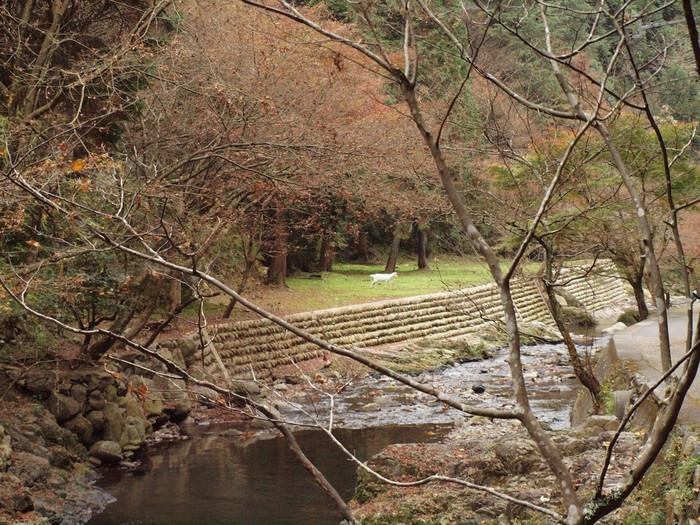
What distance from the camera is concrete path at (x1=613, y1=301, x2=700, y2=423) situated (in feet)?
21.9

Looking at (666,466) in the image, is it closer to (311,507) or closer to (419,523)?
(419,523)

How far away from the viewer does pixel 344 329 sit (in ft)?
59.9

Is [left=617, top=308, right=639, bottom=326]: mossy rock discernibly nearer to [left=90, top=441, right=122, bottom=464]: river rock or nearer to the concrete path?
the concrete path

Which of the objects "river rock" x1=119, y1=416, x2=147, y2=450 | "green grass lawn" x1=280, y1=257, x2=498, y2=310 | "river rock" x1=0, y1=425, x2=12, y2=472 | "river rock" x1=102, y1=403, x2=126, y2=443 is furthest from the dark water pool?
"green grass lawn" x1=280, y1=257, x2=498, y2=310

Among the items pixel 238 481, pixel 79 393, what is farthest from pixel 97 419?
pixel 238 481

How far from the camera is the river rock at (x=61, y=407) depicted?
10.4m

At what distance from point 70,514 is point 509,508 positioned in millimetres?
4722

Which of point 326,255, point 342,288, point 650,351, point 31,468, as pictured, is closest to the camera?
point 31,468

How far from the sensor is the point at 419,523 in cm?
652

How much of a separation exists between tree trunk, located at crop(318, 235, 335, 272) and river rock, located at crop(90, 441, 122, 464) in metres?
14.3

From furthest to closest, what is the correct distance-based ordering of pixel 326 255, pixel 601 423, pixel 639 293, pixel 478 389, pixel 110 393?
1. pixel 326 255
2. pixel 639 293
3. pixel 478 389
4. pixel 110 393
5. pixel 601 423

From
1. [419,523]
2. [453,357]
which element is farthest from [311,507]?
[453,357]

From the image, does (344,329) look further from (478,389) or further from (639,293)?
(639,293)

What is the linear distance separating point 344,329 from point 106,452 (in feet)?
28.3
